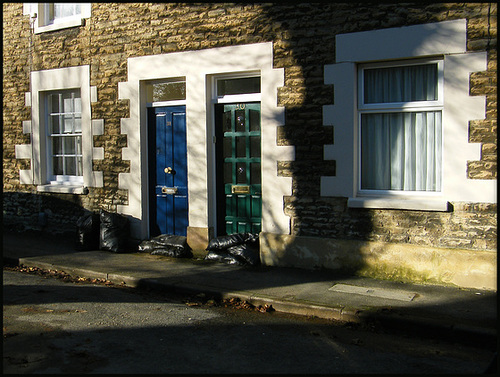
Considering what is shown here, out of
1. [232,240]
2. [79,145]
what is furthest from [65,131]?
[232,240]

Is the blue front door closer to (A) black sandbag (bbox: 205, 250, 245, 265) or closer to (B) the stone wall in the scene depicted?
(B) the stone wall

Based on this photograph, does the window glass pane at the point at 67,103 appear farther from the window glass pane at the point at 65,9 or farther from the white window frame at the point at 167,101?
the white window frame at the point at 167,101

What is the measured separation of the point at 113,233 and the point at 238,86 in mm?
3580

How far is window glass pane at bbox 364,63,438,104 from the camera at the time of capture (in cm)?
786

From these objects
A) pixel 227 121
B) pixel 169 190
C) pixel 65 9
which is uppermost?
pixel 65 9

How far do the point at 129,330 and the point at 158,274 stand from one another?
252 centimetres

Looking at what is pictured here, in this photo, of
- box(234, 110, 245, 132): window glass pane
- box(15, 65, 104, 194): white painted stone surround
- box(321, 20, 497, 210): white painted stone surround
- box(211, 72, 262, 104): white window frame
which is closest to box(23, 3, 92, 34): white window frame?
box(15, 65, 104, 194): white painted stone surround

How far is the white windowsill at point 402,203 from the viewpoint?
7598 millimetres

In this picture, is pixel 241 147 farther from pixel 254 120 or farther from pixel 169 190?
pixel 169 190

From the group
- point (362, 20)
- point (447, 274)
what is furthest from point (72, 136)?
point (447, 274)

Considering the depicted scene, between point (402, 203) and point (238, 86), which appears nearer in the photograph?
point (402, 203)

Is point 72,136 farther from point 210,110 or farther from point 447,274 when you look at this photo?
point 447,274

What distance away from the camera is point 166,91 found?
34.0 ft

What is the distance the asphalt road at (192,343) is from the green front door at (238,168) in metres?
2.60
